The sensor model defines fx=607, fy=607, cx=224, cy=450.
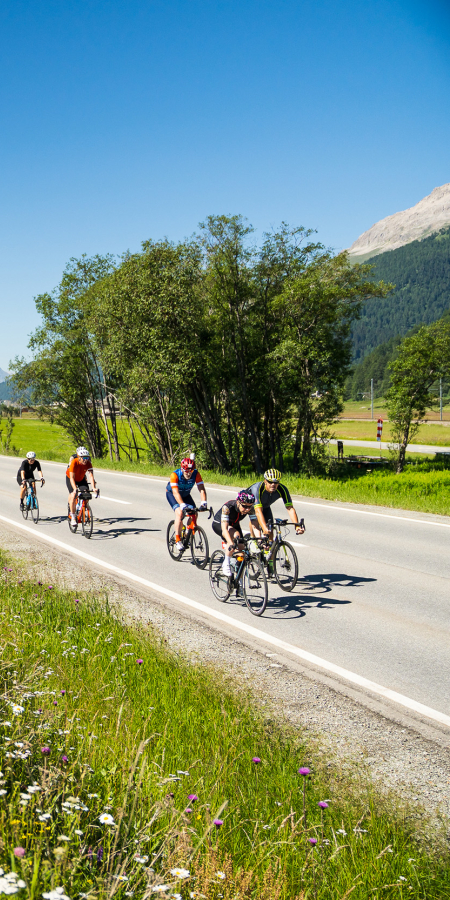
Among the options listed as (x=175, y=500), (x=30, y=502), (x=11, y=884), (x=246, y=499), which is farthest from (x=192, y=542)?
(x=11, y=884)

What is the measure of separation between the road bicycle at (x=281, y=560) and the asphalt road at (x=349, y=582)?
202 millimetres

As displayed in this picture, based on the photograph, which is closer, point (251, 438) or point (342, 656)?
point (342, 656)

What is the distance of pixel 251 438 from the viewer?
28859 mm

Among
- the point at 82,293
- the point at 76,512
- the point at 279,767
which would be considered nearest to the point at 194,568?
the point at 76,512

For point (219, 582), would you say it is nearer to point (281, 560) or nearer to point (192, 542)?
point (281, 560)

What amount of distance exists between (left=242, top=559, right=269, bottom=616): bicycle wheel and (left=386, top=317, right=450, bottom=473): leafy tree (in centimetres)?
2334

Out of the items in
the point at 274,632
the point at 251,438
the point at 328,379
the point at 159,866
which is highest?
the point at 328,379

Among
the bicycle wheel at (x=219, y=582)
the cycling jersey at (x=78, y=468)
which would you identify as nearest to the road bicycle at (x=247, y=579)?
the bicycle wheel at (x=219, y=582)

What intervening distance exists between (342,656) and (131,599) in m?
3.27

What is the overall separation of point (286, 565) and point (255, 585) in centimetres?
85

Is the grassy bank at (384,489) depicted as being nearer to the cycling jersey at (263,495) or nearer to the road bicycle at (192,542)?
the road bicycle at (192,542)

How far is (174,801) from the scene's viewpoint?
3215 millimetres

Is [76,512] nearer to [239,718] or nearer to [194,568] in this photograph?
[194,568]

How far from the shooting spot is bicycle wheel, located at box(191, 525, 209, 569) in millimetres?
10539
